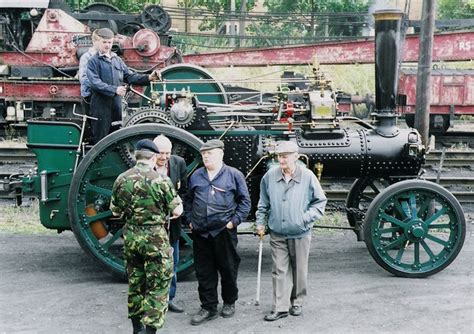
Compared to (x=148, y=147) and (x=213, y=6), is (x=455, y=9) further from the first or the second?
(x=148, y=147)

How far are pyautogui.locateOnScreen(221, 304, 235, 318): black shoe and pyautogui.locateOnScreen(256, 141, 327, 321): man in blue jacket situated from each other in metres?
0.30

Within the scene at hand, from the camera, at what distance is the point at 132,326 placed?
18.3 ft

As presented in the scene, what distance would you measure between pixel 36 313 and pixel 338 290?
109 inches

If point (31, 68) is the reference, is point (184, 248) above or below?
below

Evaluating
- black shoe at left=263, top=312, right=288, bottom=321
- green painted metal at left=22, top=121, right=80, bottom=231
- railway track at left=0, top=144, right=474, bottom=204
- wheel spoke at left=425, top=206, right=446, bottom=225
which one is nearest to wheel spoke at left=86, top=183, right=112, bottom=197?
green painted metal at left=22, top=121, right=80, bottom=231

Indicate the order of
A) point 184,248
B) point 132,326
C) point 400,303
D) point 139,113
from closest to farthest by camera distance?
point 132,326, point 400,303, point 139,113, point 184,248

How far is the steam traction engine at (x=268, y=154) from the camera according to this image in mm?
6438

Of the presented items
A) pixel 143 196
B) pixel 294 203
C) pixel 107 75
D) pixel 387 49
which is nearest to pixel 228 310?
pixel 294 203

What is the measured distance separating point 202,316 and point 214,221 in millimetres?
819

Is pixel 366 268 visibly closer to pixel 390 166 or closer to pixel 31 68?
pixel 390 166

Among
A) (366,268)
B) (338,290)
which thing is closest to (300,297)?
(338,290)

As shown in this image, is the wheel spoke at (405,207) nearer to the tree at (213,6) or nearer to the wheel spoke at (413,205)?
the wheel spoke at (413,205)

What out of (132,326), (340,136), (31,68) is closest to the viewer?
(132,326)

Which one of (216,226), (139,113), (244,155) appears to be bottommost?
(216,226)
